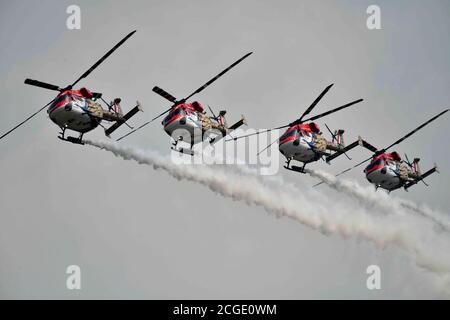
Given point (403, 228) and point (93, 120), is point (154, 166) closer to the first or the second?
point (93, 120)

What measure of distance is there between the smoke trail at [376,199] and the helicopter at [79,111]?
18.3 meters

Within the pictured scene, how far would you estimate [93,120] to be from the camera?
238 ft

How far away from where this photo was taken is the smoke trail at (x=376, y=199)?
84.9 meters

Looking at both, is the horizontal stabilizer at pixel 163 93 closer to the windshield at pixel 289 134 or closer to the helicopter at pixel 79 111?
the helicopter at pixel 79 111

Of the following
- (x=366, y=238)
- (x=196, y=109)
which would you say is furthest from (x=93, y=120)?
(x=366, y=238)

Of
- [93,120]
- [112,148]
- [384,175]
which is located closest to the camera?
[93,120]

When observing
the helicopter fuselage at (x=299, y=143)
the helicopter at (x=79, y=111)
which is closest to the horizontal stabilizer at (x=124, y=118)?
the helicopter at (x=79, y=111)

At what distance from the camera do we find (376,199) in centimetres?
8688

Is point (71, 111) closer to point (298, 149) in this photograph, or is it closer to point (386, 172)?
point (298, 149)

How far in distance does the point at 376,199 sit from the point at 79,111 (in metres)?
28.6

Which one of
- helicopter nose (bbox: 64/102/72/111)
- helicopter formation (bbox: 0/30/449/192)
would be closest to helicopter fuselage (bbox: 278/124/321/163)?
helicopter formation (bbox: 0/30/449/192)

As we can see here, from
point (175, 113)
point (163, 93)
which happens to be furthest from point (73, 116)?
point (175, 113)

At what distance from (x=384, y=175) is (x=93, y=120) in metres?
25.3
